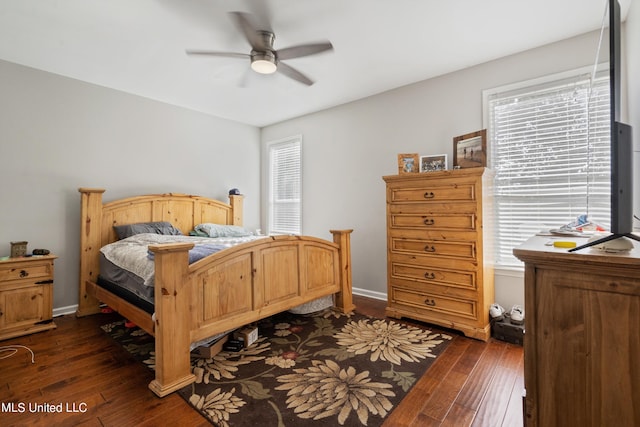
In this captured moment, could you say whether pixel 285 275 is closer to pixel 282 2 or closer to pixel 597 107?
pixel 282 2

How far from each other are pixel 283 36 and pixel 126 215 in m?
2.79

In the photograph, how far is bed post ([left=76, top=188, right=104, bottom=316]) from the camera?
3238mm

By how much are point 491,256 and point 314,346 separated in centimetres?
187

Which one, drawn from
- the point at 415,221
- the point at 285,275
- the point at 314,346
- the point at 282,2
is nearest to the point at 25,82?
the point at 282,2

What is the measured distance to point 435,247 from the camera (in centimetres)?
278

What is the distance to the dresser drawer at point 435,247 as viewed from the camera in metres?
2.61

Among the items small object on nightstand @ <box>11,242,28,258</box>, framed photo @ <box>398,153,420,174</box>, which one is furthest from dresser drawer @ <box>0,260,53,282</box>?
framed photo @ <box>398,153,420,174</box>

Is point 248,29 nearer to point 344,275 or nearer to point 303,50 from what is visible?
point 303,50

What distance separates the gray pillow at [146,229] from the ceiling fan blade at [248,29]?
2.45 meters

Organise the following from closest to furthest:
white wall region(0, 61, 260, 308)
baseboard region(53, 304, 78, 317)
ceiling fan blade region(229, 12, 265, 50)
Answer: ceiling fan blade region(229, 12, 265, 50), white wall region(0, 61, 260, 308), baseboard region(53, 304, 78, 317)

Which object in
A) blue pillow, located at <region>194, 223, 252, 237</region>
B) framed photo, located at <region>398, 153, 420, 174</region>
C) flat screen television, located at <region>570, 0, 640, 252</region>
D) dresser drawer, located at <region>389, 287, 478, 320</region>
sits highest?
framed photo, located at <region>398, 153, 420, 174</region>

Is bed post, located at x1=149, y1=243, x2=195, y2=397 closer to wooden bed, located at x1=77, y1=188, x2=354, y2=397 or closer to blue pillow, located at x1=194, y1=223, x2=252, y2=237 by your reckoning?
wooden bed, located at x1=77, y1=188, x2=354, y2=397

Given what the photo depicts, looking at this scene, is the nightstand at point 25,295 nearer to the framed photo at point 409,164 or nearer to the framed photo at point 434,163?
the framed photo at point 409,164

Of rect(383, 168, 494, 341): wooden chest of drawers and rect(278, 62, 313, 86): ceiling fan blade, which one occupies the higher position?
rect(278, 62, 313, 86): ceiling fan blade
